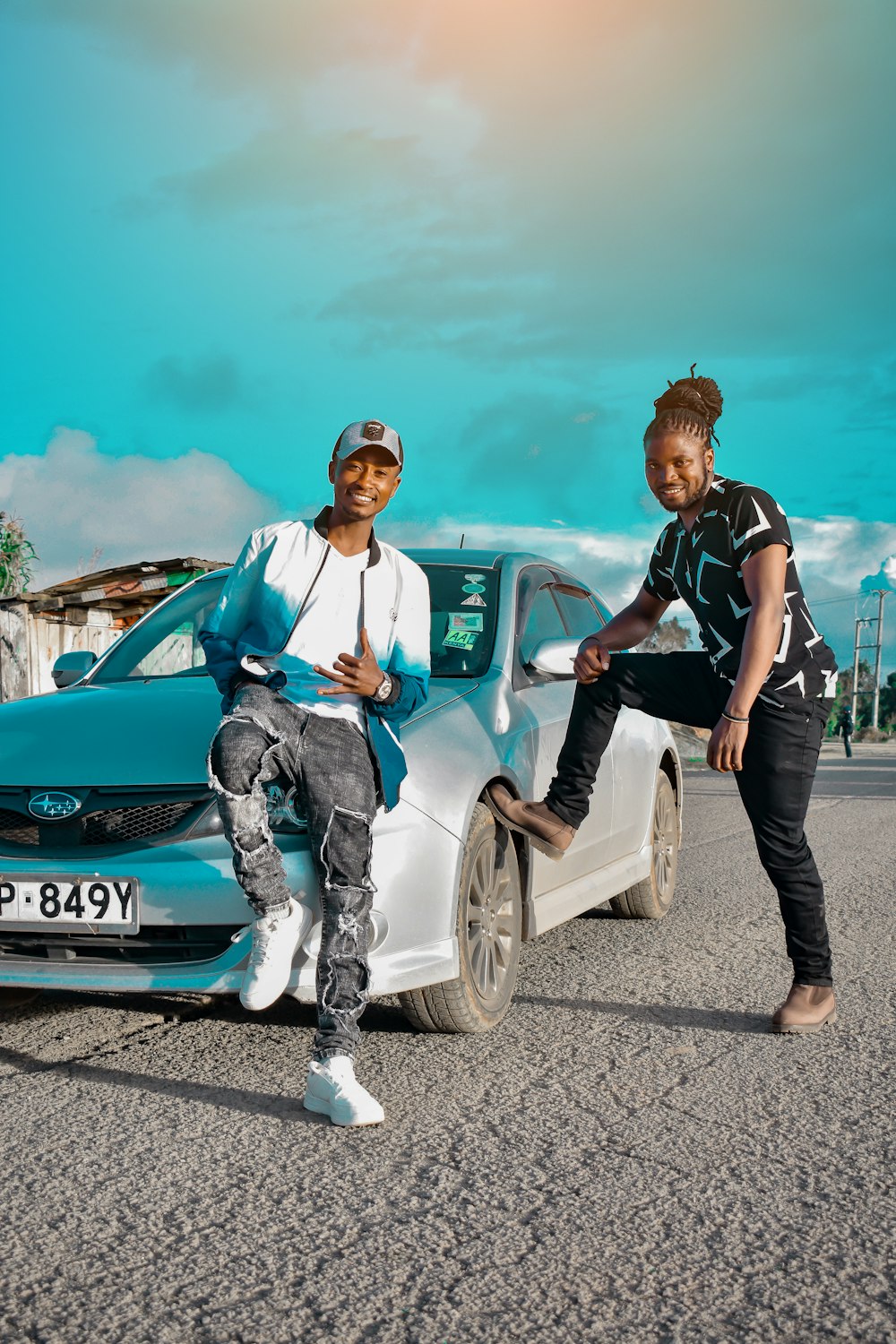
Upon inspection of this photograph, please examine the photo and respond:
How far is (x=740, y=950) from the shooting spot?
530 centimetres

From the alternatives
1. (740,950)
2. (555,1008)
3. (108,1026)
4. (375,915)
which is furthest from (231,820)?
(740,950)

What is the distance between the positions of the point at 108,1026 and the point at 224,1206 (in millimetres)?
1532

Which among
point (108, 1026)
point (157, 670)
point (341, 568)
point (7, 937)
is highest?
point (341, 568)

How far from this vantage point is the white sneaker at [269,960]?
323 cm

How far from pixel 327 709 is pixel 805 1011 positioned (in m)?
1.89

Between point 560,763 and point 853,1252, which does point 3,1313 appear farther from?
point 560,763

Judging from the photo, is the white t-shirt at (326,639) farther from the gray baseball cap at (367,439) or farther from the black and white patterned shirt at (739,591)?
the black and white patterned shirt at (739,591)

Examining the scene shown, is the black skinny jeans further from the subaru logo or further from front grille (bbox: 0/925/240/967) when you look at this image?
the subaru logo

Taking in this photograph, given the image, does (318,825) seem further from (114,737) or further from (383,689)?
(114,737)

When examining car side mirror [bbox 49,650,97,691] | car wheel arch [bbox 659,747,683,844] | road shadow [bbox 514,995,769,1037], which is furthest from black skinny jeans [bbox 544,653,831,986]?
car side mirror [bbox 49,650,97,691]

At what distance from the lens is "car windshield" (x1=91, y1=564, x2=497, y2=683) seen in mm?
4648

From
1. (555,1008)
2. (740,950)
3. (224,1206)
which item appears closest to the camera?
(224,1206)

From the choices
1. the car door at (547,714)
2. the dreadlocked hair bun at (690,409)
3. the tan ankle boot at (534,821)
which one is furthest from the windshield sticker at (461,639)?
the dreadlocked hair bun at (690,409)

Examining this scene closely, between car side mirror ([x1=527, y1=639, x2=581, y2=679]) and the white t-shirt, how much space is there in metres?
1.02
